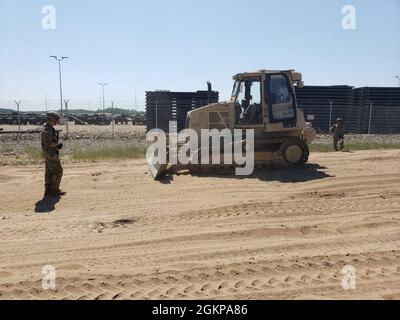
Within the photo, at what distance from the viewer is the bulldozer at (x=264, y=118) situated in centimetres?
1154

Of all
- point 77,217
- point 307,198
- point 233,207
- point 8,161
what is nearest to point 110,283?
point 77,217

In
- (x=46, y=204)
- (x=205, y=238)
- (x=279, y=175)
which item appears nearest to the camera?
(x=205, y=238)

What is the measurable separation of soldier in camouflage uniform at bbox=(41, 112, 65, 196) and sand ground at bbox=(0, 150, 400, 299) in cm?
38

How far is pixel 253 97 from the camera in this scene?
11820 millimetres

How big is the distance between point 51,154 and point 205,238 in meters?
4.61

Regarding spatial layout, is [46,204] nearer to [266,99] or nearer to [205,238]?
[205,238]

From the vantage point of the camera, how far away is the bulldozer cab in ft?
37.9

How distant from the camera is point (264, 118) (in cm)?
1158

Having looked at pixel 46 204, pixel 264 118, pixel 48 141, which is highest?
pixel 264 118

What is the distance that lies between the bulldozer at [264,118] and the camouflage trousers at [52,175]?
9.55 ft
